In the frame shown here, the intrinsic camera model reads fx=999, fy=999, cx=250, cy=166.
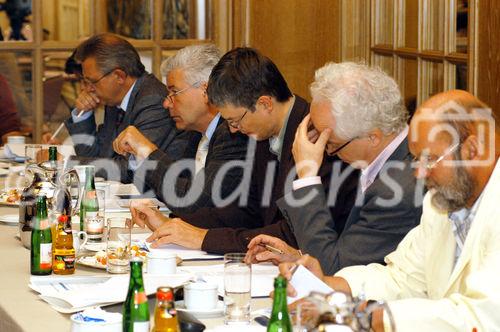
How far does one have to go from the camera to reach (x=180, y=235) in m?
3.00

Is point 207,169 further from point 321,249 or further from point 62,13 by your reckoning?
point 62,13

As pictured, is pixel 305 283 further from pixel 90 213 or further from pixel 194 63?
pixel 194 63

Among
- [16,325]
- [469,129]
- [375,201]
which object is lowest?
[16,325]

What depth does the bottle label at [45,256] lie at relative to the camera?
8.50ft

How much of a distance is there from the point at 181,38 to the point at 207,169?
2650 mm

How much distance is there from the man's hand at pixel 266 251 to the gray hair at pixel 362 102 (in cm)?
36

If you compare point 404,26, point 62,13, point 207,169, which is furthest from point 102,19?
point 207,169

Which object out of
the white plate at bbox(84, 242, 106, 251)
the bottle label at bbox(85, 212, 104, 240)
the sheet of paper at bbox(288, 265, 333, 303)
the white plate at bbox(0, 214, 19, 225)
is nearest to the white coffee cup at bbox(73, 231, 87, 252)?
the white plate at bbox(84, 242, 106, 251)

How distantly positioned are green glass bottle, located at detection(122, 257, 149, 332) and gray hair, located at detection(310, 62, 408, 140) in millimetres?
1012

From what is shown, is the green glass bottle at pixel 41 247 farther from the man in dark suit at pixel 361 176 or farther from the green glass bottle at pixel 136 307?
the green glass bottle at pixel 136 307

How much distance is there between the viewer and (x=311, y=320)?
5.91 feet

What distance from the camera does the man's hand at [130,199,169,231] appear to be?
10.7 feet

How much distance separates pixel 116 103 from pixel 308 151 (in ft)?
7.31

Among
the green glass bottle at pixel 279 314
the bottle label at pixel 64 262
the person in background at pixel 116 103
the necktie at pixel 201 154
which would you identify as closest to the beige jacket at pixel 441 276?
the green glass bottle at pixel 279 314
